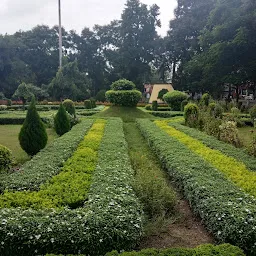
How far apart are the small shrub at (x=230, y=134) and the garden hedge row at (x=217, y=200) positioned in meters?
3.71

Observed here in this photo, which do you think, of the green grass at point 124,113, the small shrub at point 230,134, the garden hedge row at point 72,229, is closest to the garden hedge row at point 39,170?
the garden hedge row at point 72,229

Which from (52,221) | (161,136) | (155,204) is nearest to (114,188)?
(155,204)

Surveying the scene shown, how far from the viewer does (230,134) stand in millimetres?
10531

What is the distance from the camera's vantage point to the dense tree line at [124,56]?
32250 millimetres

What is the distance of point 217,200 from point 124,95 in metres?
16.2

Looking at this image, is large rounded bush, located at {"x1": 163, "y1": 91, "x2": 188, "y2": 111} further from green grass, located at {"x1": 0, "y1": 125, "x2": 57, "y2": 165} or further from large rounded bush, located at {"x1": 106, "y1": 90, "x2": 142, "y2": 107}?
green grass, located at {"x1": 0, "y1": 125, "x2": 57, "y2": 165}

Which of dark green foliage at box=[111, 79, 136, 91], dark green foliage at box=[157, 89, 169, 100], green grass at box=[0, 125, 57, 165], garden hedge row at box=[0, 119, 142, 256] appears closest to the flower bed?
garden hedge row at box=[0, 119, 142, 256]

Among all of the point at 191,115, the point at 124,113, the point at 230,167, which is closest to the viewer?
the point at 230,167

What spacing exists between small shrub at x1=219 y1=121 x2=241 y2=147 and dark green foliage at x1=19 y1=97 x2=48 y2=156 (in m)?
6.29

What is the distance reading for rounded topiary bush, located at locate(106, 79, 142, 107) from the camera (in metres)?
20.2

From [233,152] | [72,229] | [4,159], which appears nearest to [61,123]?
[4,159]

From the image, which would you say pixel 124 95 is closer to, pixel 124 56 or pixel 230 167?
pixel 230 167

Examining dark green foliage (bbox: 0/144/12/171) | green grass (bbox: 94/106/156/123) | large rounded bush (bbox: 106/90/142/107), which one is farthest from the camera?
large rounded bush (bbox: 106/90/142/107)

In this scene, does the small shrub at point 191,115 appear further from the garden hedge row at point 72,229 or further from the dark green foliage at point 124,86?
the garden hedge row at point 72,229
